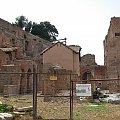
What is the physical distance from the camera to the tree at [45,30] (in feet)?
A: 313

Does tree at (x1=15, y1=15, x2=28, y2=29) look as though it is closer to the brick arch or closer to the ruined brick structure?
the ruined brick structure

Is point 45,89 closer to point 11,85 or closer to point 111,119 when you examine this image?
point 11,85

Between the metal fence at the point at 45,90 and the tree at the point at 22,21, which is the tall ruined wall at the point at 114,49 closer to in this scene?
the metal fence at the point at 45,90

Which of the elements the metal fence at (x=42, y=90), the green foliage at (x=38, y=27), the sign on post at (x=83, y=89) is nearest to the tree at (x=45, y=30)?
the green foliage at (x=38, y=27)

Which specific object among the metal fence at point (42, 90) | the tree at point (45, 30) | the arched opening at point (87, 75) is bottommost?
the metal fence at point (42, 90)

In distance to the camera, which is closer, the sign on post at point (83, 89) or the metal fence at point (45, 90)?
the sign on post at point (83, 89)

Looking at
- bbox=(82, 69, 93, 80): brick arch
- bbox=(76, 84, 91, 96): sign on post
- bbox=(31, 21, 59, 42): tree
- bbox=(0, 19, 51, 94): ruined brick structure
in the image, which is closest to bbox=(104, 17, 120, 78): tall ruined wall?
bbox=(0, 19, 51, 94): ruined brick structure

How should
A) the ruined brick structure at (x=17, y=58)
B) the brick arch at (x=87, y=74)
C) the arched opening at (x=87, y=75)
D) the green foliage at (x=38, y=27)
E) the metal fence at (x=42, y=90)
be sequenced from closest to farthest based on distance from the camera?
the metal fence at (x=42, y=90) < the ruined brick structure at (x=17, y=58) < the brick arch at (x=87, y=74) < the arched opening at (x=87, y=75) < the green foliage at (x=38, y=27)

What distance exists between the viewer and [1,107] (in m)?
15.6

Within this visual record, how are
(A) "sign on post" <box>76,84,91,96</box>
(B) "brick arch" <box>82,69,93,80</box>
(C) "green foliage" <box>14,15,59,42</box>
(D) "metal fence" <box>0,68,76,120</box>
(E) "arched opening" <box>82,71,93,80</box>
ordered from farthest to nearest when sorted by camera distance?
1. (C) "green foliage" <box>14,15,59,42</box>
2. (E) "arched opening" <box>82,71,93,80</box>
3. (B) "brick arch" <box>82,69,93,80</box>
4. (D) "metal fence" <box>0,68,76,120</box>
5. (A) "sign on post" <box>76,84,91,96</box>

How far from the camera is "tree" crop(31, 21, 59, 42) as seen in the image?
313 feet

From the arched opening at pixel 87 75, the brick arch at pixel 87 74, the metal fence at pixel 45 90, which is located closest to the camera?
the metal fence at pixel 45 90

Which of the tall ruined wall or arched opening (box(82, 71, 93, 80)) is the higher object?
the tall ruined wall

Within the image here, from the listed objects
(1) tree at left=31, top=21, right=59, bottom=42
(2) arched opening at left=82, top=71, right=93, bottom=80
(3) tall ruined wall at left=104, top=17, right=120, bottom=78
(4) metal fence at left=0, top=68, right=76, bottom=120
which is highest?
(1) tree at left=31, top=21, right=59, bottom=42
